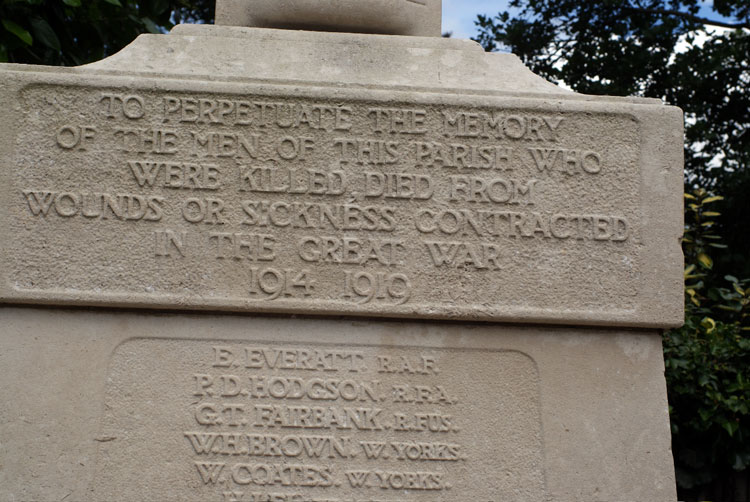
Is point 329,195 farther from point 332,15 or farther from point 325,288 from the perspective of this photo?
point 332,15

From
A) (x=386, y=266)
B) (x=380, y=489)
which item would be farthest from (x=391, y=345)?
(x=380, y=489)

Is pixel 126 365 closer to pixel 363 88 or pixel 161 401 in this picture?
pixel 161 401

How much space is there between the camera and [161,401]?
2.79 m

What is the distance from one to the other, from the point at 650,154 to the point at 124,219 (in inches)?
72.5

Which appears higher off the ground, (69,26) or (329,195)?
(69,26)

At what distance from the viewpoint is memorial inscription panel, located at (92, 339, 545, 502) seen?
9.05 feet

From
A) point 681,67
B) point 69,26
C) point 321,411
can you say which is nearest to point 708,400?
point 321,411

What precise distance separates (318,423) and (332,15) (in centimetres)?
151

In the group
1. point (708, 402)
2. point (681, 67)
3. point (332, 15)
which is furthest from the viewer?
point (681, 67)

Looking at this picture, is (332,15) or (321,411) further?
(332,15)

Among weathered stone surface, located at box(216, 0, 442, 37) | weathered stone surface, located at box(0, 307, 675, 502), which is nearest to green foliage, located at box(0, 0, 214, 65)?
weathered stone surface, located at box(216, 0, 442, 37)

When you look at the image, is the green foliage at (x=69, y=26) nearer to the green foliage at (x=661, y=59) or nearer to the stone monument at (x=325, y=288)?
the stone monument at (x=325, y=288)

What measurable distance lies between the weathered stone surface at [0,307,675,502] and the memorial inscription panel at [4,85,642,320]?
0.38ft

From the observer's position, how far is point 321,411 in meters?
2.83
